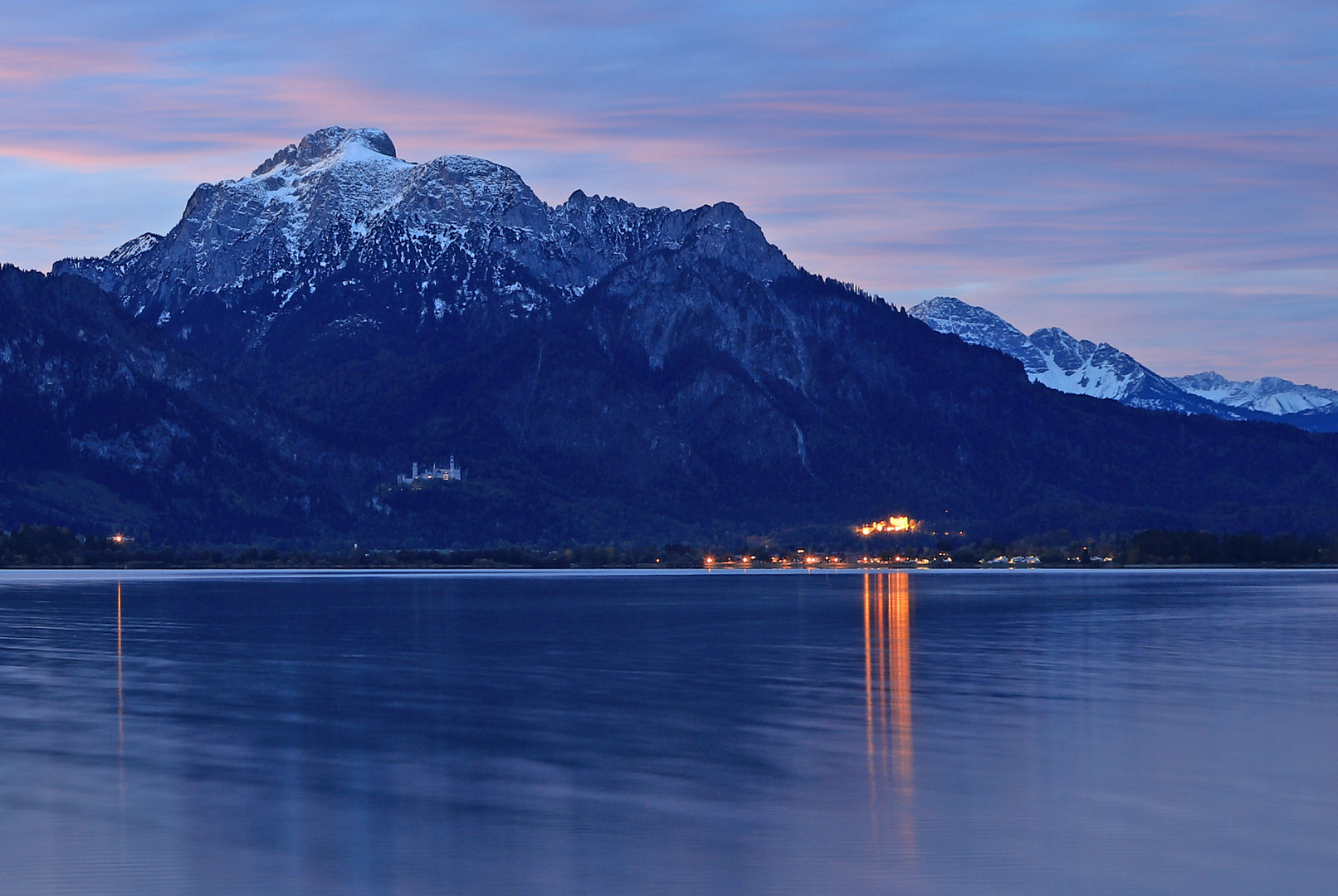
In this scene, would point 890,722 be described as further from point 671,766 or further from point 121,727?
point 121,727

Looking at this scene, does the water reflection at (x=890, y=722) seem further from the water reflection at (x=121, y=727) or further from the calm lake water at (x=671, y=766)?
the water reflection at (x=121, y=727)

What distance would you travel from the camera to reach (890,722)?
175ft

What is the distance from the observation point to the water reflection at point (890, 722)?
125ft

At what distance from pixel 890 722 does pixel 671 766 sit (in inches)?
466

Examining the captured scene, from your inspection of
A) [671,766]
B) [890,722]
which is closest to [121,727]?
[671,766]

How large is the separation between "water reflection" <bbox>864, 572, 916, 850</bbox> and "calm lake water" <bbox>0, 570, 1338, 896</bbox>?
19 centimetres

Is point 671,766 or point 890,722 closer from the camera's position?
point 671,766

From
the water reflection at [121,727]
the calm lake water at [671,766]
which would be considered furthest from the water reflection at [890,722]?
the water reflection at [121,727]

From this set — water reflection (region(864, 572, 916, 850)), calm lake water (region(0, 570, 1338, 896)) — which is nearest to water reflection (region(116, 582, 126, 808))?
calm lake water (region(0, 570, 1338, 896))

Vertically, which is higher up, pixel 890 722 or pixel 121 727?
pixel 121 727

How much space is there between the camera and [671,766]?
144ft

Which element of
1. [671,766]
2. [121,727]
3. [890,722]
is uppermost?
[121,727]

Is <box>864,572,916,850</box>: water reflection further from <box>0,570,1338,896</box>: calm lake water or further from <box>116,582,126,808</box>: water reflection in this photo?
<box>116,582,126,808</box>: water reflection

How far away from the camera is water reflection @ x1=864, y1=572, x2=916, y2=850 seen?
3806cm
